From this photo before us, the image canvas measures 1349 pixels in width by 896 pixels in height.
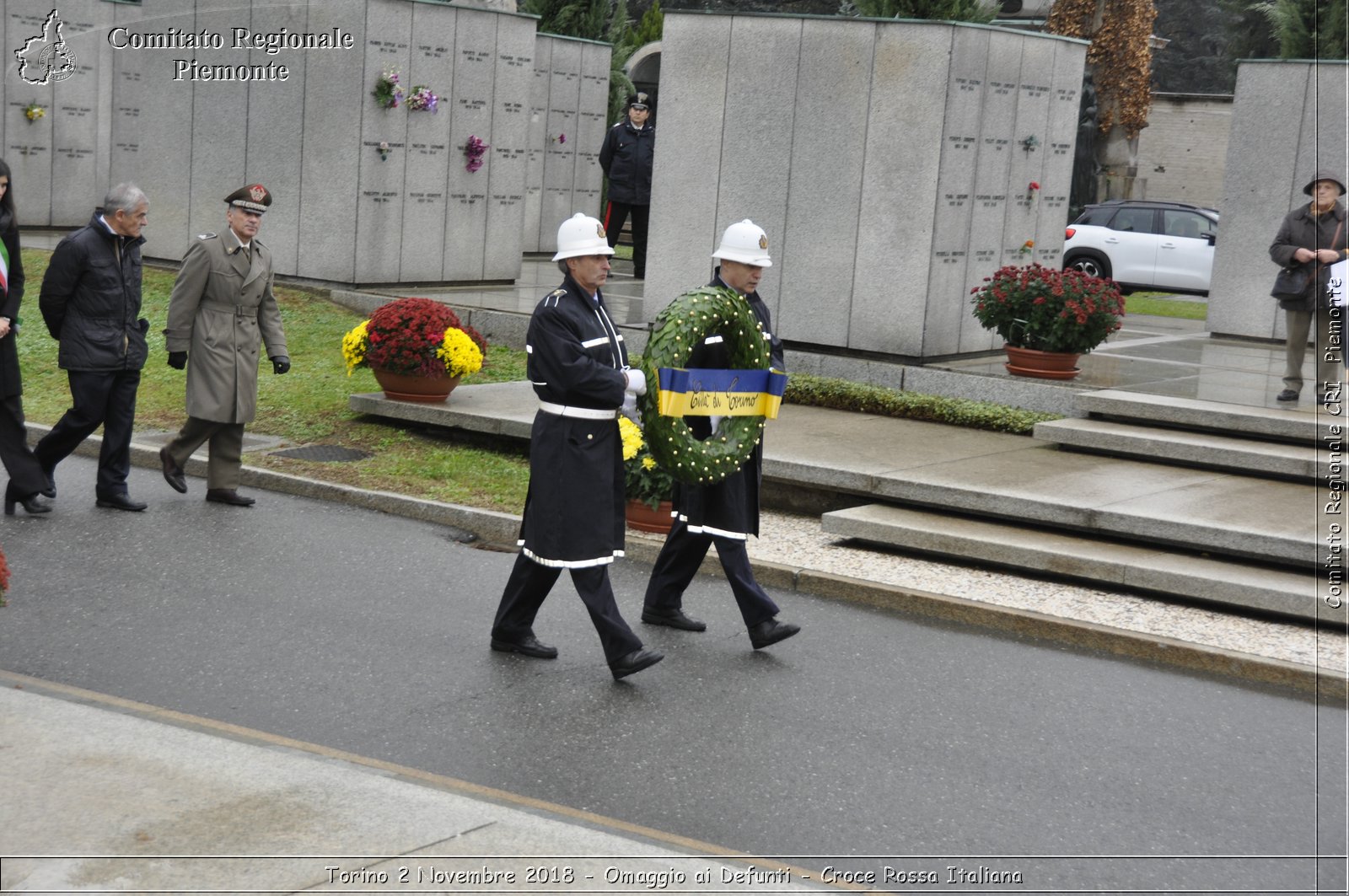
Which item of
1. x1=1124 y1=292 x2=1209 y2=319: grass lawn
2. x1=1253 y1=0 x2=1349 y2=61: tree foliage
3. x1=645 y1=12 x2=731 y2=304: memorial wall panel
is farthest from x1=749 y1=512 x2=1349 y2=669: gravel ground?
x1=1124 y1=292 x2=1209 y2=319: grass lawn

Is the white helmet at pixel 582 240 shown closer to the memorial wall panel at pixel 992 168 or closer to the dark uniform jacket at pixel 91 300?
the dark uniform jacket at pixel 91 300

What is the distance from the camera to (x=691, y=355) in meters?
7.50

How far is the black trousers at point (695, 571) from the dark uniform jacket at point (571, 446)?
77 centimetres

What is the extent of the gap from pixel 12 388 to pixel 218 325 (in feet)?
4.38

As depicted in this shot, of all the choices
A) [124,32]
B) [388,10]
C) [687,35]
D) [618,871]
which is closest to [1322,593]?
[618,871]

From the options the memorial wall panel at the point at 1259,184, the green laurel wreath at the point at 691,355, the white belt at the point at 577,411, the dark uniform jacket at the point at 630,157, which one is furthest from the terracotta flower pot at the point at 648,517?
the dark uniform jacket at the point at 630,157

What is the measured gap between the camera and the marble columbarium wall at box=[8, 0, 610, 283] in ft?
56.7

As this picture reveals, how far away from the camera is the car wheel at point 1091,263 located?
24781mm

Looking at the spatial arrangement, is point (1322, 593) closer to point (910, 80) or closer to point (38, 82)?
point (910, 80)

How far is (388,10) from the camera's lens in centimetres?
1716

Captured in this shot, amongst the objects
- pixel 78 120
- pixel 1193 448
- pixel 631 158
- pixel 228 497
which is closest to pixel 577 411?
pixel 228 497

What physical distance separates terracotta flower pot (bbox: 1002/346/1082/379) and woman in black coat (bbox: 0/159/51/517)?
787 centimetres

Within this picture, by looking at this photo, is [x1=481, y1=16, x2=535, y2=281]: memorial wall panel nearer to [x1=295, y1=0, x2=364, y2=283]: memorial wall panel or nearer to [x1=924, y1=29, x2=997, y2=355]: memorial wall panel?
[x1=295, y1=0, x2=364, y2=283]: memorial wall panel

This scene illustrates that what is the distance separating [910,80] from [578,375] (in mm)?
7801
